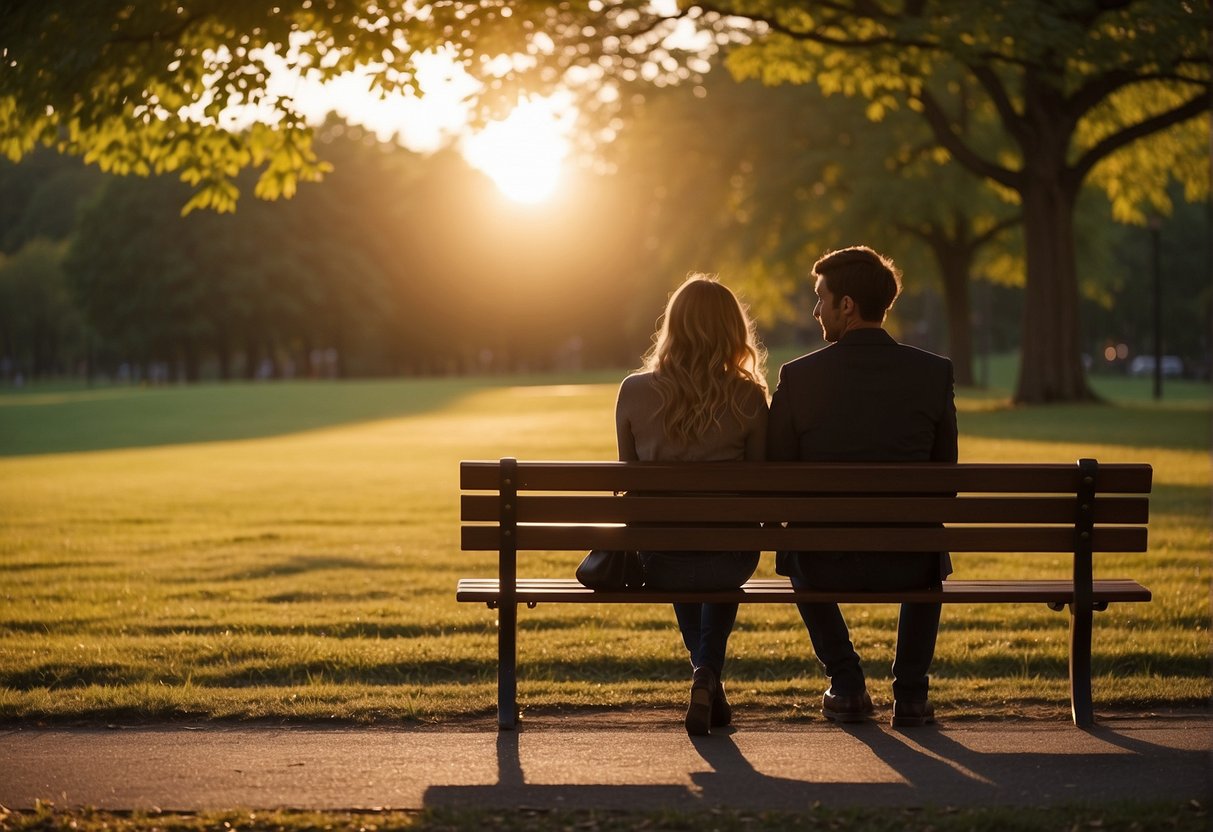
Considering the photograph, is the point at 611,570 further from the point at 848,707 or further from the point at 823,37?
the point at 823,37

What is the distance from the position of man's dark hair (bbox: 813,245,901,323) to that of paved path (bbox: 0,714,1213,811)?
159 cm

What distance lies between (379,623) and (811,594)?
354 centimetres

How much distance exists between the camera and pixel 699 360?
5594 millimetres

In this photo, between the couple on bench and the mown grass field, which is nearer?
the couple on bench

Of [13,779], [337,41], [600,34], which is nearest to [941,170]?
[600,34]

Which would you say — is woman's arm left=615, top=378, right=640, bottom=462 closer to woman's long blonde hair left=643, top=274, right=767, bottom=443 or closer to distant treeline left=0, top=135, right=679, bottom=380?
woman's long blonde hair left=643, top=274, right=767, bottom=443

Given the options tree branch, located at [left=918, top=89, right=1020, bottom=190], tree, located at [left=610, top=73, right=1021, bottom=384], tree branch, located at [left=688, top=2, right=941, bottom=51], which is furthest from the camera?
tree, located at [left=610, top=73, right=1021, bottom=384]

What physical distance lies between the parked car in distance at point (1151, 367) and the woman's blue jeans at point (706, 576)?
91.2 metres

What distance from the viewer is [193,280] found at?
71312mm

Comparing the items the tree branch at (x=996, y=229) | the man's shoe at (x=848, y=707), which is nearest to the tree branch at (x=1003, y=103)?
the tree branch at (x=996, y=229)

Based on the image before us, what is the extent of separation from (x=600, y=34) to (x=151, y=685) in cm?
1273

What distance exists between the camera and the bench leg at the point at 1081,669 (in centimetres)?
577

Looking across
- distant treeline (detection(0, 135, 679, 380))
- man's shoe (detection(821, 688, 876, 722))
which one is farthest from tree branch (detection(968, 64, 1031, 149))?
distant treeline (detection(0, 135, 679, 380))

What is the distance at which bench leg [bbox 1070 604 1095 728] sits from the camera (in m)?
5.77
